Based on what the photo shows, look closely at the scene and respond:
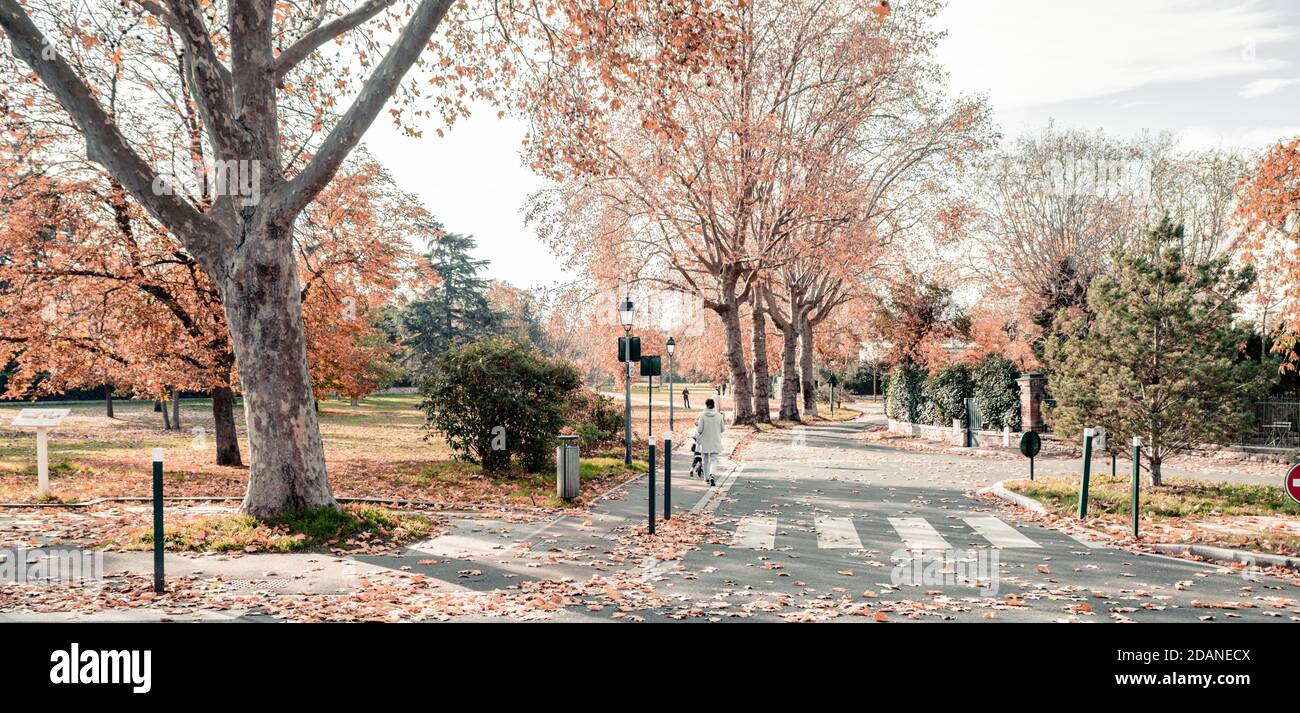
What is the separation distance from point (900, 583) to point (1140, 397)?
913cm

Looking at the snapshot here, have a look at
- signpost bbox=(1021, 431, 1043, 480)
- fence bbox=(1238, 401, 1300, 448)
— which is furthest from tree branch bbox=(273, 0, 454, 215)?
fence bbox=(1238, 401, 1300, 448)

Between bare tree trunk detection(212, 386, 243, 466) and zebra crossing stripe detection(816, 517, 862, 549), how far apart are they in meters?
14.2

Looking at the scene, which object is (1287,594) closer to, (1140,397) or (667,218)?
(1140,397)

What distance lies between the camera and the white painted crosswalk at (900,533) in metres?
9.18

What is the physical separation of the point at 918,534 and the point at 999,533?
3.90ft

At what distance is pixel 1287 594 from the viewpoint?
7059mm

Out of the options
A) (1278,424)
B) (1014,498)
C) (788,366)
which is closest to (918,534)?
(1014,498)

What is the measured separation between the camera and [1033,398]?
23109 millimetres

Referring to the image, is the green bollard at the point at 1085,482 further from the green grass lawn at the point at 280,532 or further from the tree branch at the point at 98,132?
the tree branch at the point at 98,132

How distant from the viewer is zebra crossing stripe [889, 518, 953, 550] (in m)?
9.13

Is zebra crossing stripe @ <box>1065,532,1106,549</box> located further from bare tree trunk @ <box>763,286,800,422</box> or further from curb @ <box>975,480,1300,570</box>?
bare tree trunk @ <box>763,286,800,422</box>

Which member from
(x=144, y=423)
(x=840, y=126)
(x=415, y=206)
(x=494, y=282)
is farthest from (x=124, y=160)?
(x=494, y=282)

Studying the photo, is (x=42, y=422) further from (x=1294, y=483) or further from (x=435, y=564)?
(x=1294, y=483)

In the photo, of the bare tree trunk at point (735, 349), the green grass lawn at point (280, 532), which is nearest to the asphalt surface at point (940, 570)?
the green grass lawn at point (280, 532)
